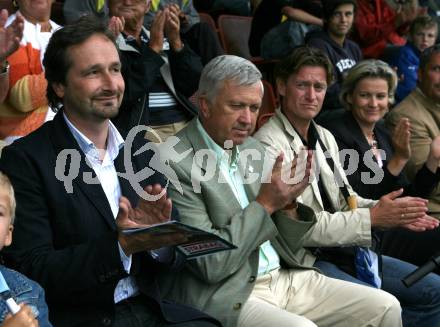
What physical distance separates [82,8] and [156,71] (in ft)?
3.60

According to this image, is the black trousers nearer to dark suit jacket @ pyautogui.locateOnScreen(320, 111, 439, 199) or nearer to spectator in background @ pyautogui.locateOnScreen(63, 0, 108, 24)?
dark suit jacket @ pyautogui.locateOnScreen(320, 111, 439, 199)

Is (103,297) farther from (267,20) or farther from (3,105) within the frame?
(267,20)

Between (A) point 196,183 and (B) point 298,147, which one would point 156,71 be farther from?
(A) point 196,183

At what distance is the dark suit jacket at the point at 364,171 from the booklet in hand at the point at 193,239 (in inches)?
62.1

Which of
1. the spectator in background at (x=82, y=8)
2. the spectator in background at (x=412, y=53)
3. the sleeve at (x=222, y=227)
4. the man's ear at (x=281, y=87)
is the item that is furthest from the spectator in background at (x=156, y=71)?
the spectator in background at (x=412, y=53)

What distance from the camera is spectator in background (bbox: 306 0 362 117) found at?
609cm

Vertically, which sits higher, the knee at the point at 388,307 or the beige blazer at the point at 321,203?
the beige blazer at the point at 321,203

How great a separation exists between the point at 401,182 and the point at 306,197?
820 mm

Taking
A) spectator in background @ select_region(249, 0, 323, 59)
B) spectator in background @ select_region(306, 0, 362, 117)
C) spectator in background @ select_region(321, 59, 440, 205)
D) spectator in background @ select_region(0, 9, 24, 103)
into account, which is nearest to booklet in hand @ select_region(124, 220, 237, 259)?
spectator in background @ select_region(0, 9, 24, 103)

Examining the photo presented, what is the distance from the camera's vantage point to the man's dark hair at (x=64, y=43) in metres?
2.97

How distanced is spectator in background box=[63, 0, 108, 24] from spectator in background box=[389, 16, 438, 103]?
2745 millimetres

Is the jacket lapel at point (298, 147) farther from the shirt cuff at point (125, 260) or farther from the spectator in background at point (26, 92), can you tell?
the shirt cuff at point (125, 260)

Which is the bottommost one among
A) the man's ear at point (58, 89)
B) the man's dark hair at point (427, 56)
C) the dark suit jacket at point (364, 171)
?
the dark suit jacket at point (364, 171)

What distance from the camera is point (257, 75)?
342 cm
